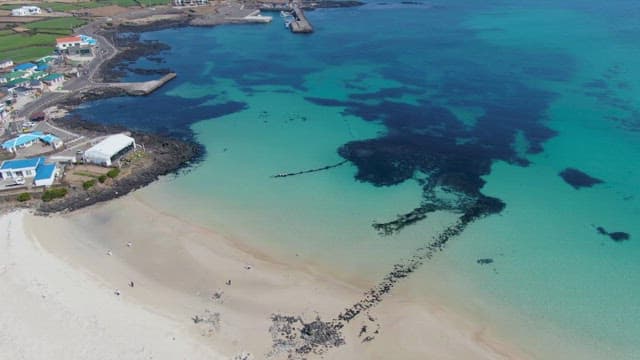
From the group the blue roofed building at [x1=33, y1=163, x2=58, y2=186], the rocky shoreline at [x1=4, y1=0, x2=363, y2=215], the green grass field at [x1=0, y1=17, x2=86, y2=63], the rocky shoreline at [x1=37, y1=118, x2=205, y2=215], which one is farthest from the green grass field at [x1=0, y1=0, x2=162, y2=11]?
the blue roofed building at [x1=33, y1=163, x2=58, y2=186]

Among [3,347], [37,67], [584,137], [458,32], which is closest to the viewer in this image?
[3,347]

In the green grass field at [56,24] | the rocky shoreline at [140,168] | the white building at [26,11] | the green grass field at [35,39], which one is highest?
the white building at [26,11]

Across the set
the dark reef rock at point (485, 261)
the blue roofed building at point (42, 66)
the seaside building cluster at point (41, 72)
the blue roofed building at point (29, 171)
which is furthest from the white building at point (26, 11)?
the dark reef rock at point (485, 261)

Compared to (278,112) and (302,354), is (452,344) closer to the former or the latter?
(302,354)

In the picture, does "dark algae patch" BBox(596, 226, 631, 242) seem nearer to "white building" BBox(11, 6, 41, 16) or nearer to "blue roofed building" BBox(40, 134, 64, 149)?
"blue roofed building" BBox(40, 134, 64, 149)

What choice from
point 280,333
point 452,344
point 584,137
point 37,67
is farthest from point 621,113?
point 37,67

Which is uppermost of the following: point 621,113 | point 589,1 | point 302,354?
point 589,1

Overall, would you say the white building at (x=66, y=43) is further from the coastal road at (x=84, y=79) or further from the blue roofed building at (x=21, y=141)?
the blue roofed building at (x=21, y=141)

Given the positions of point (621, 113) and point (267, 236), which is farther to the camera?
point (621, 113)
